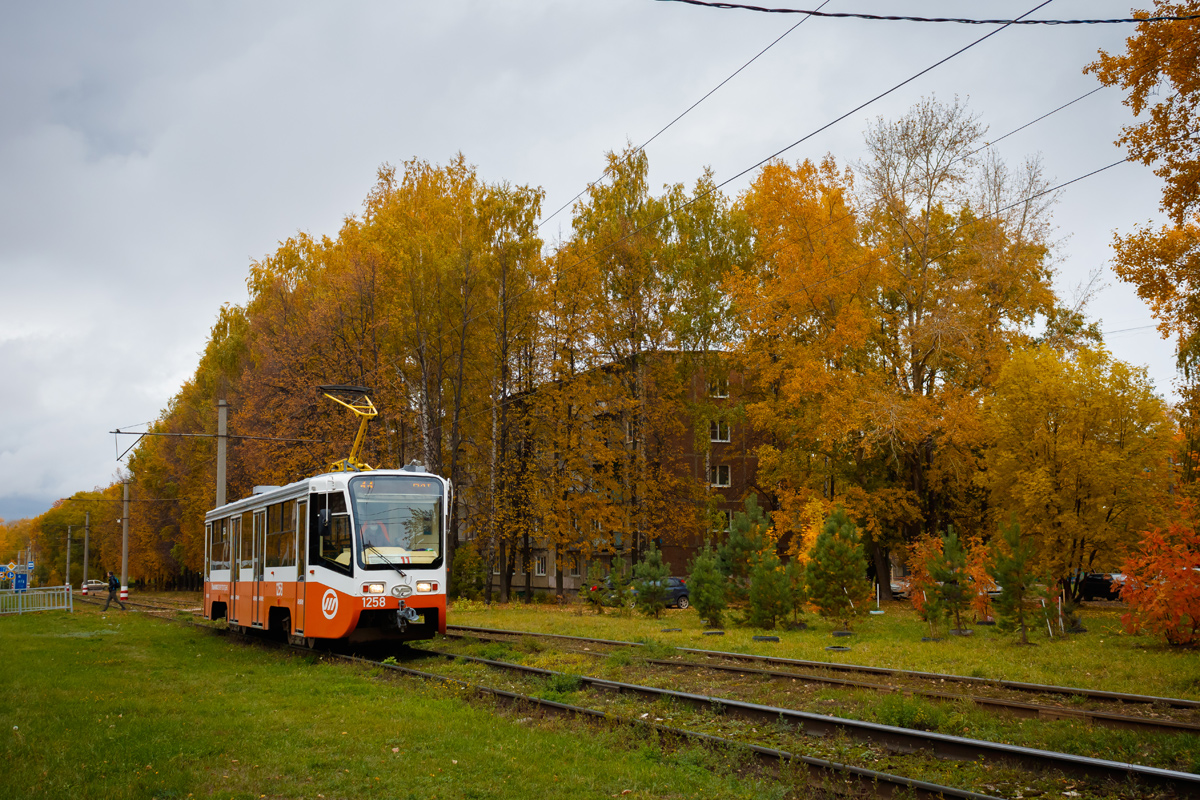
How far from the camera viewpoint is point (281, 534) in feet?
58.4

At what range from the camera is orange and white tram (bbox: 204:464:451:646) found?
15.6m

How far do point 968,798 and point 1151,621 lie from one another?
37.0 ft

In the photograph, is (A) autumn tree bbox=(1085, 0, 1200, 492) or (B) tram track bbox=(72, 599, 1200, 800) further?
(A) autumn tree bbox=(1085, 0, 1200, 492)

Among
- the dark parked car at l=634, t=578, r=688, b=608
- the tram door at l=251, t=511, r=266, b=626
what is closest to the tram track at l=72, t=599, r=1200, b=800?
the tram door at l=251, t=511, r=266, b=626

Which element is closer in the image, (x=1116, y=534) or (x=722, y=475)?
(x=1116, y=534)

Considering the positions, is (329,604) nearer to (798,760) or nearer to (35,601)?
(798,760)

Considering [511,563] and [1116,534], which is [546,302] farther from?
[1116,534]

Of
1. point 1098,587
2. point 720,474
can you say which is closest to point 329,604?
point 720,474

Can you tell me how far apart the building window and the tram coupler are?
35.7 m

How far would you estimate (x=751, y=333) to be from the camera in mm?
34750

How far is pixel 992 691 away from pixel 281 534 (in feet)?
42.2

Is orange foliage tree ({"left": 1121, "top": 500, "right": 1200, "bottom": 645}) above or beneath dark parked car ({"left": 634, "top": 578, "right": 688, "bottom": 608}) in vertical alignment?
above

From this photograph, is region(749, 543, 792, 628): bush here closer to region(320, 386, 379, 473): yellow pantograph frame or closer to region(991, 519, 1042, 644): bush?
region(991, 519, 1042, 644): bush

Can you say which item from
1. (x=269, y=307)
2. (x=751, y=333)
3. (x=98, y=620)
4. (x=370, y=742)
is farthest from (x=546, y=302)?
(x=370, y=742)
